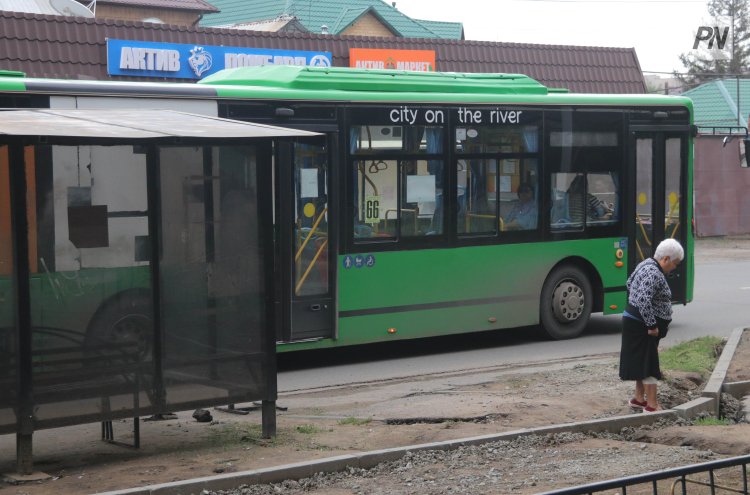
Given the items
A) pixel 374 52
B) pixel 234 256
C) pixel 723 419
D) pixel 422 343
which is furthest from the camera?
pixel 374 52

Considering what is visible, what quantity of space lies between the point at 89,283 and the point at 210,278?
902 millimetres

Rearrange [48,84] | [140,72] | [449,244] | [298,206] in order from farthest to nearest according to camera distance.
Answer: [140,72] → [449,244] → [298,206] → [48,84]

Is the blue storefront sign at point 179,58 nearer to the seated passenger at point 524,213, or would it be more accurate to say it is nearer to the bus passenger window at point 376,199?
the bus passenger window at point 376,199

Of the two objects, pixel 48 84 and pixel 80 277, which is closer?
pixel 80 277

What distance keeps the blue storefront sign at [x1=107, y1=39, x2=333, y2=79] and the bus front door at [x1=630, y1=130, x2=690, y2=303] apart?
925cm

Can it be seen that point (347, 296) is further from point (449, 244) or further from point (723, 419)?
point (723, 419)

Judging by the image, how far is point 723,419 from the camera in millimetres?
10133

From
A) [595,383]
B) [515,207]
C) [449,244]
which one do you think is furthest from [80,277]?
[515,207]

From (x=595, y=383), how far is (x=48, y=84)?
19.8 feet

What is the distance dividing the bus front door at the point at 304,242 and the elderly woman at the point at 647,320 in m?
3.79

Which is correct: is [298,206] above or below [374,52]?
below

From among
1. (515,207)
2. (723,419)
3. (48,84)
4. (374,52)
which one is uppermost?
(374,52)

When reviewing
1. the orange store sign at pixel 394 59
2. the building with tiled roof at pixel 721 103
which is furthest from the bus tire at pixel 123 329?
the building with tiled roof at pixel 721 103

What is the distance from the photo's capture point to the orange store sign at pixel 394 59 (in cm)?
2411
